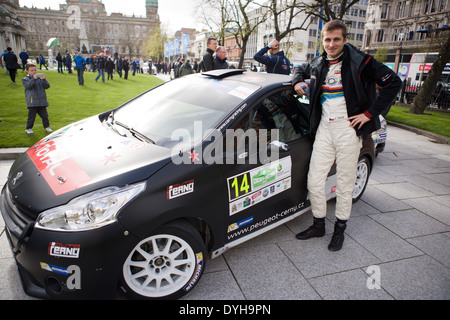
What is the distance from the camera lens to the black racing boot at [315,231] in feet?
10.4

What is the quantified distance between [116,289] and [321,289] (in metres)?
1.61

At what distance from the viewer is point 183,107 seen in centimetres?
287

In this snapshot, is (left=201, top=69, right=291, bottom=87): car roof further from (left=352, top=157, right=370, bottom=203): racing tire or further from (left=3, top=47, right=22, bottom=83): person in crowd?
(left=3, top=47, right=22, bottom=83): person in crowd

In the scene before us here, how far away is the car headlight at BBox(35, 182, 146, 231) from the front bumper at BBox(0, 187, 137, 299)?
0.04 metres

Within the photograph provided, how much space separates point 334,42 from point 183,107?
1514mm

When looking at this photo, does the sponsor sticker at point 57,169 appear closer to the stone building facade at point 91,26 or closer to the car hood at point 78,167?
the car hood at point 78,167

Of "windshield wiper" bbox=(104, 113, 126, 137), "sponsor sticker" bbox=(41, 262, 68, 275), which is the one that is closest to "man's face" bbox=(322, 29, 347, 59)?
"windshield wiper" bbox=(104, 113, 126, 137)

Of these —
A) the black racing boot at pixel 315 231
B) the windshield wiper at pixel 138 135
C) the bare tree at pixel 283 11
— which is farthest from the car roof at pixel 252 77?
the bare tree at pixel 283 11

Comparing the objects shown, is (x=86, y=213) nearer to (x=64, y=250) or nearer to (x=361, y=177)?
(x=64, y=250)

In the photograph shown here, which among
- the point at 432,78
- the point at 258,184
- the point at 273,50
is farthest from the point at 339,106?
the point at 432,78

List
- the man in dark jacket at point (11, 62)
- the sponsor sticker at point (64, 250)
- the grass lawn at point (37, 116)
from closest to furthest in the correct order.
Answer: the sponsor sticker at point (64, 250) < the grass lawn at point (37, 116) < the man in dark jacket at point (11, 62)

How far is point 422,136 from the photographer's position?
8719 mm

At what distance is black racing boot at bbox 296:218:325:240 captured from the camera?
3.16 metres
